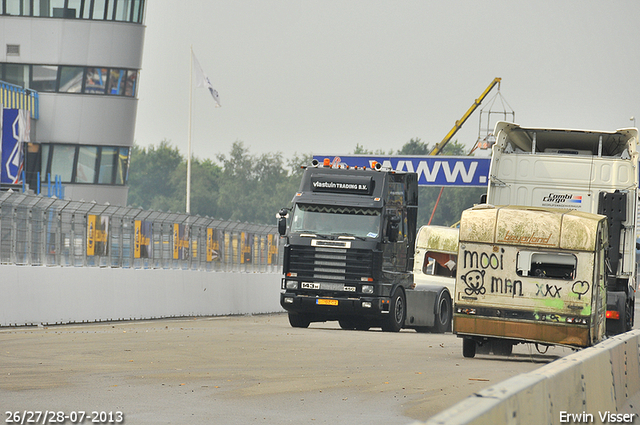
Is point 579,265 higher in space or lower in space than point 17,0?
lower

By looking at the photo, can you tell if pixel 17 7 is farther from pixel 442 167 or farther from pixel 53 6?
pixel 442 167

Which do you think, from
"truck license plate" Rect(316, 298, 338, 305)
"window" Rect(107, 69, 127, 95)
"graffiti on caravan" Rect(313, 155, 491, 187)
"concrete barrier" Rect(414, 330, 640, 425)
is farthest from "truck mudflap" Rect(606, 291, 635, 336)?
"window" Rect(107, 69, 127, 95)

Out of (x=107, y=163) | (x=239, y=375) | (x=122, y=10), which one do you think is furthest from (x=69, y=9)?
(x=239, y=375)

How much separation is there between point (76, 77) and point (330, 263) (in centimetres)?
3165

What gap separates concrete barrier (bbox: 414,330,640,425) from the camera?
521cm

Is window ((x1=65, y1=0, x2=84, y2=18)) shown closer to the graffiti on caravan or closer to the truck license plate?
the graffiti on caravan

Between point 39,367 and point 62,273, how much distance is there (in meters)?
10.2

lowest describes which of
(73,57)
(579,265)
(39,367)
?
(39,367)

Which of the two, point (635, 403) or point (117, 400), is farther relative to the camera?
point (635, 403)

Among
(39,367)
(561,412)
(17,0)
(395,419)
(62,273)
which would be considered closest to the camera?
(561,412)

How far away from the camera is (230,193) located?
165875 millimetres

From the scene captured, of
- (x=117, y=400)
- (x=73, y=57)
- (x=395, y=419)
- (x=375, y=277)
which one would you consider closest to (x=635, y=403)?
(x=395, y=419)

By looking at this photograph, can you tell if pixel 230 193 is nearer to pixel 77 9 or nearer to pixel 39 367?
pixel 77 9

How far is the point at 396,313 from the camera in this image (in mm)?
24703
